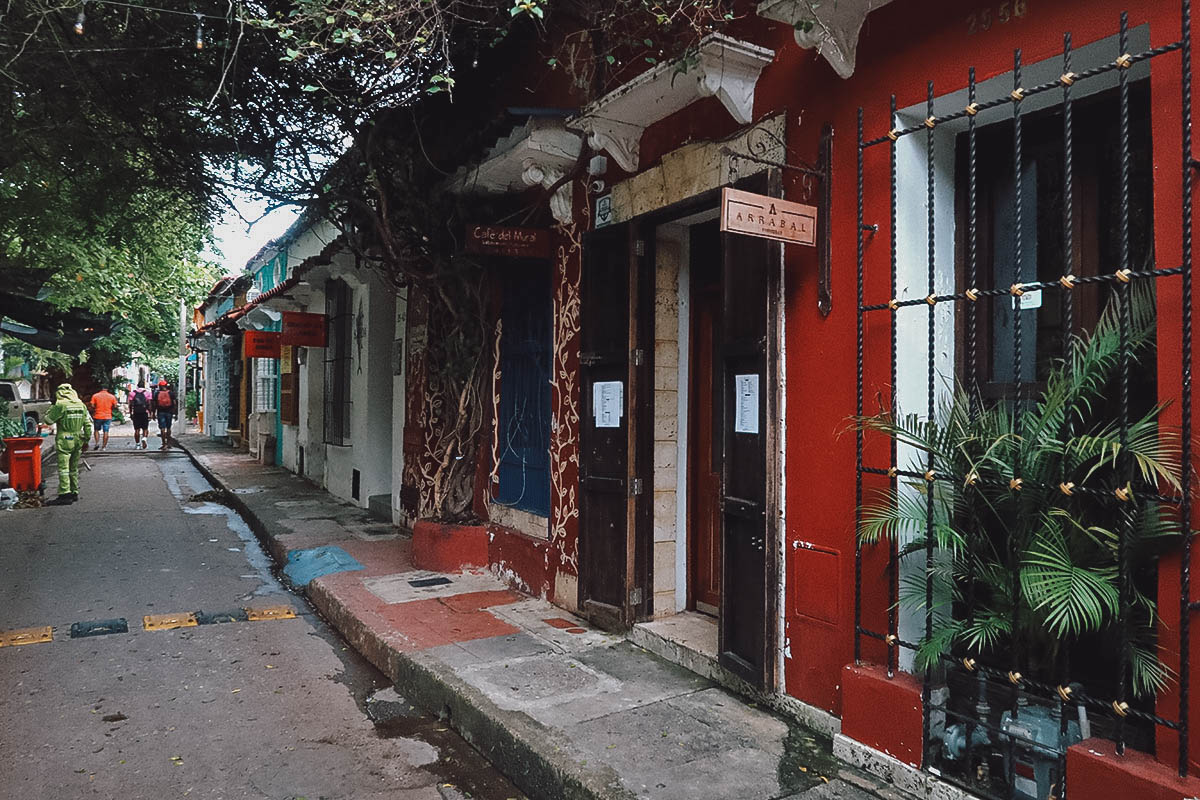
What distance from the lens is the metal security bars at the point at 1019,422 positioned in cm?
249

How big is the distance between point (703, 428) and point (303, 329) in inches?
305

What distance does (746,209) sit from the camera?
3328 mm

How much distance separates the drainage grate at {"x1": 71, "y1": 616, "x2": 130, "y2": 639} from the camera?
5.54 metres

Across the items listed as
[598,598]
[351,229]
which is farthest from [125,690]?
[351,229]

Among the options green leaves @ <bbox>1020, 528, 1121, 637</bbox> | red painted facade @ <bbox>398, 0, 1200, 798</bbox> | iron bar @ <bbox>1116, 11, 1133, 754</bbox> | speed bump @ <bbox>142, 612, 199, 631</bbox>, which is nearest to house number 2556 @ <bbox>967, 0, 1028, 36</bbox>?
red painted facade @ <bbox>398, 0, 1200, 798</bbox>

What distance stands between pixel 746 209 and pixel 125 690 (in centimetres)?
428

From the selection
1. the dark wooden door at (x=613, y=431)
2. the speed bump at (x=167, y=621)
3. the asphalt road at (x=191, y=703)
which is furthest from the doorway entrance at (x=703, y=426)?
the speed bump at (x=167, y=621)

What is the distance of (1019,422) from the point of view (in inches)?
120

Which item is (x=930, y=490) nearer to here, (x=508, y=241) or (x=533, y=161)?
(x=508, y=241)

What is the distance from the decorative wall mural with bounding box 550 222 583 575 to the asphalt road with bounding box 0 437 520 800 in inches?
61.0

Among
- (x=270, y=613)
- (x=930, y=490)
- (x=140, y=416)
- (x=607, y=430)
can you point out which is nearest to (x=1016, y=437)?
(x=930, y=490)

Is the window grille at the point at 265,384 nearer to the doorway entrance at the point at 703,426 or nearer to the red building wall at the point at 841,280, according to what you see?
the doorway entrance at the point at 703,426

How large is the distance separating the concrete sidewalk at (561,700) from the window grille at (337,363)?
443 cm

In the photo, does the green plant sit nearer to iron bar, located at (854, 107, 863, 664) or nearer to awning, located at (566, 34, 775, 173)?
iron bar, located at (854, 107, 863, 664)
